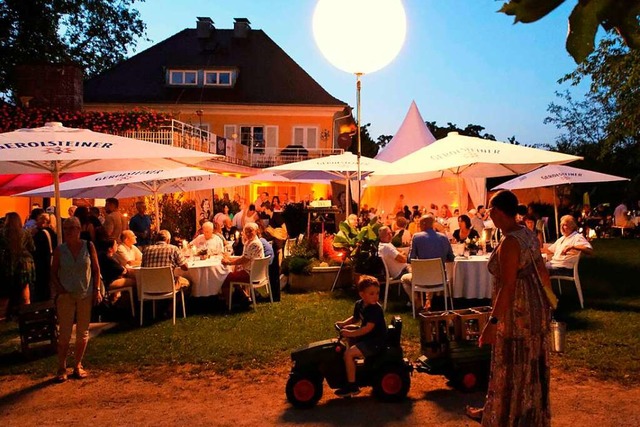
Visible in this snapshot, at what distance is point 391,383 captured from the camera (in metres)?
5.05

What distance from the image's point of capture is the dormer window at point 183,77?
35625 millimetres

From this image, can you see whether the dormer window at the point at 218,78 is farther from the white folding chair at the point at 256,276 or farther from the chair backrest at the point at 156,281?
the chair backrest at the point at 156,281

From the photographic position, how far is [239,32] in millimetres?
37938

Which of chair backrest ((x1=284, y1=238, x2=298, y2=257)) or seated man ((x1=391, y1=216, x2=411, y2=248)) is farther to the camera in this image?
chair backrest ((x1=284, y1=238, x2=298, y2=257))

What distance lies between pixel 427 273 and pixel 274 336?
7.24ft

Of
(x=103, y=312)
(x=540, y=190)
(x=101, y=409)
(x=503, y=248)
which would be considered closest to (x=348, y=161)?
(x=103, y=312)

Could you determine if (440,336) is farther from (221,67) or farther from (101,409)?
(221,67)

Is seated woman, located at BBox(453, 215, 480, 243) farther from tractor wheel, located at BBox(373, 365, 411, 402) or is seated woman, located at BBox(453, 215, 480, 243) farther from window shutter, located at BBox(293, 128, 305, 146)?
window shutter, located at BBox(293, 128, 305, 146)

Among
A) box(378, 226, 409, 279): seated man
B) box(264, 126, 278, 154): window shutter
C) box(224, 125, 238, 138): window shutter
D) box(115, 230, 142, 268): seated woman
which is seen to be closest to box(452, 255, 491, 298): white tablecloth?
box(378, 226, 409, 279): seated man

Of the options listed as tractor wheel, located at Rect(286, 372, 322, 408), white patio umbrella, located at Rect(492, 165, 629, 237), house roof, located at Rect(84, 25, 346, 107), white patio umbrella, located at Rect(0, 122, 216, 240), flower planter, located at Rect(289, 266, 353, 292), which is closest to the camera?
tractor wheel, located at Rect(286, 372, 322, 408)

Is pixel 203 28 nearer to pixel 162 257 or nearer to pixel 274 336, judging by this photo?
pixel 162 257

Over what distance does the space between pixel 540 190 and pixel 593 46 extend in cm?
2953

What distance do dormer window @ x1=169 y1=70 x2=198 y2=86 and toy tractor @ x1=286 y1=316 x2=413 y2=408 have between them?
32.4m

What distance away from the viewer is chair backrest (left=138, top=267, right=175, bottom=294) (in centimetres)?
841
